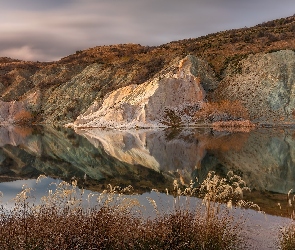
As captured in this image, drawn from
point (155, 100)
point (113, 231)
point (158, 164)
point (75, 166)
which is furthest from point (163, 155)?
point (155, 100)

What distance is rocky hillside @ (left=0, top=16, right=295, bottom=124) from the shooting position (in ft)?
257

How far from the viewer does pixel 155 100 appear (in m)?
76.5

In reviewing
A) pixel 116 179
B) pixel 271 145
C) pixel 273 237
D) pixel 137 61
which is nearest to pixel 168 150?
pixel 271 145

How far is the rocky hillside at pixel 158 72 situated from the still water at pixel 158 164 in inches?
1499

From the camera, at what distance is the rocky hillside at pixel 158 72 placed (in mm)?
78375

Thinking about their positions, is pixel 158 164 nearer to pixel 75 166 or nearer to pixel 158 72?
pixel 75 166

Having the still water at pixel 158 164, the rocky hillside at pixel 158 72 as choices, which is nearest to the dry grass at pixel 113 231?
the still water at pixel 158 164

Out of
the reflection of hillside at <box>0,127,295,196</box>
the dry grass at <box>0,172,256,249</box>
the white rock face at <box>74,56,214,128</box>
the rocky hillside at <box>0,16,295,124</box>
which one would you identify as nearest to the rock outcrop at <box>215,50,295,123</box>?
the rocky hillside at <box>0,16,295,124</box>

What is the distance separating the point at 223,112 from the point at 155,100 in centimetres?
1302

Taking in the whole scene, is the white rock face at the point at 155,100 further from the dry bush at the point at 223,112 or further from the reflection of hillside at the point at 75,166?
the reflection of hillside at the point at 75,166

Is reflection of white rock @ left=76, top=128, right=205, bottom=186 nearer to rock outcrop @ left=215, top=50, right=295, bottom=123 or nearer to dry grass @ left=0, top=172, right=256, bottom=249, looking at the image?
dry grass @ left=0, top=172, right=256, bottom=249

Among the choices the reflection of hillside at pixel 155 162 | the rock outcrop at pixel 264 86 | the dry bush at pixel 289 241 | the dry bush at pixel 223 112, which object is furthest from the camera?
the dry bush at pixel 223 112

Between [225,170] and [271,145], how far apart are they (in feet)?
47.1

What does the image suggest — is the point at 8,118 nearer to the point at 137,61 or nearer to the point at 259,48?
the point at 137,61
